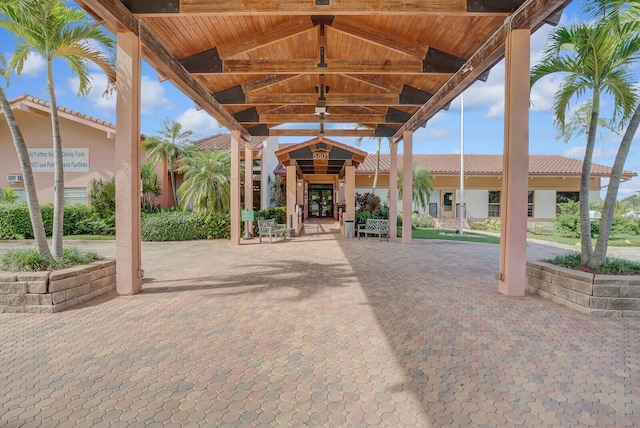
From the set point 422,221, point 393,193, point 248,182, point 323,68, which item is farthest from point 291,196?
point 422,221

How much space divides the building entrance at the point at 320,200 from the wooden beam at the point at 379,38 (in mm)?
20621

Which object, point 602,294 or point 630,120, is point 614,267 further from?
point 630,120

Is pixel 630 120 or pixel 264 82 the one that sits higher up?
pixel 264 82

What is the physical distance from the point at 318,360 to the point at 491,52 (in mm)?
5749

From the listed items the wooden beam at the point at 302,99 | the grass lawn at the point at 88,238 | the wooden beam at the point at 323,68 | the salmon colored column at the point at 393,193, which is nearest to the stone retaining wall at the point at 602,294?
the wooden beam at the point at 323,68

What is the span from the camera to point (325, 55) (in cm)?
691

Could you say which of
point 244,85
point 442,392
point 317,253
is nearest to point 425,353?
point 442,392

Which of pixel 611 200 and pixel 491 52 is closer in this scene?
pixel 611 200

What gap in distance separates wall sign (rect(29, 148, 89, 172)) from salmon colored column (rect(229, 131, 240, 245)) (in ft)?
30.0

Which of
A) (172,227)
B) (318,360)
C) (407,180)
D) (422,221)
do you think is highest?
(407,180)

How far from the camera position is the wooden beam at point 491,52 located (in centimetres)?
470

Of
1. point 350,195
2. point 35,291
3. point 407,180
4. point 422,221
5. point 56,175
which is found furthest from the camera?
point 422,221

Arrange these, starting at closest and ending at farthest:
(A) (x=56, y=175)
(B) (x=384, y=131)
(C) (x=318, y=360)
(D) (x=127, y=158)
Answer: (C) (x=318, y=360)
(D) (x=127, y=158)
(A) (x=56, y=175)
(B) (x=384, y=131)

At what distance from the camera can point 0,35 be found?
507cm
